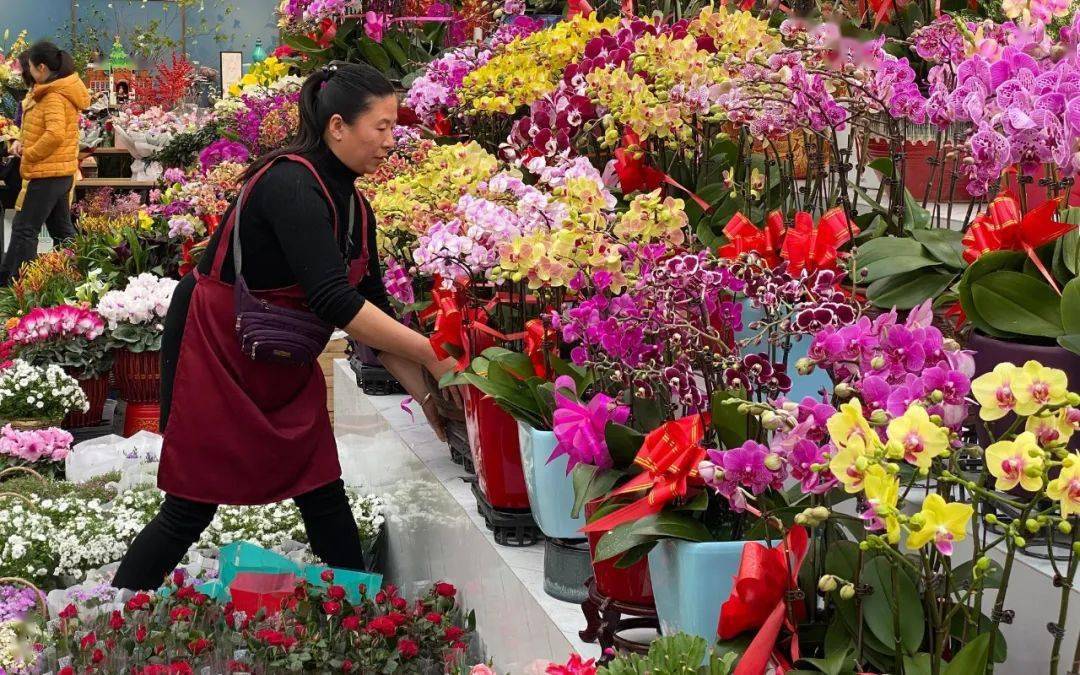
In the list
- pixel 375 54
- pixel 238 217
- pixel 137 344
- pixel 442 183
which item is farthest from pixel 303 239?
pixel 137 344

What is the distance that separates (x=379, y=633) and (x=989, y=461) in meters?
1.55

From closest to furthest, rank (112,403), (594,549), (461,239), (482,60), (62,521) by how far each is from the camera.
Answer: (594,549) → (461,239) → (482,60) → (62,521) → (112,403)

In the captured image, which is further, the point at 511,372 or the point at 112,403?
the point at 112,403

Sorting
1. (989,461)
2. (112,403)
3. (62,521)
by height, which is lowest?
(112,403)

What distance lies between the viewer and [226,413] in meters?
2.58

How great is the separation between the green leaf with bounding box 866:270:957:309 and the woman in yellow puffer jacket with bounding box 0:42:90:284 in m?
6.28

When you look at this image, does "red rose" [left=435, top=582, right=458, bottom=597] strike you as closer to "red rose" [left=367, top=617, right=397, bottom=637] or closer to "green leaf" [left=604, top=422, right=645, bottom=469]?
"red rose" [left=367, top=617, right=397, bottom=637]

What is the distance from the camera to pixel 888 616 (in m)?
1.23

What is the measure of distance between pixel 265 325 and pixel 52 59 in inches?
208

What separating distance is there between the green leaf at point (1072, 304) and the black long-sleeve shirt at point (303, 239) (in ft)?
4.36

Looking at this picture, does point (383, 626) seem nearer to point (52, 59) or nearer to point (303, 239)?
point (303, 239)

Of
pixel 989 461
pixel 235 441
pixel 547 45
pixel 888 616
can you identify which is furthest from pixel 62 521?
pixel 989 461

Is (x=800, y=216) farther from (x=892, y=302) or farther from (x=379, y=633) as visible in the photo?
(x=379, y=633)

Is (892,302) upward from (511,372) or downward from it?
upward
